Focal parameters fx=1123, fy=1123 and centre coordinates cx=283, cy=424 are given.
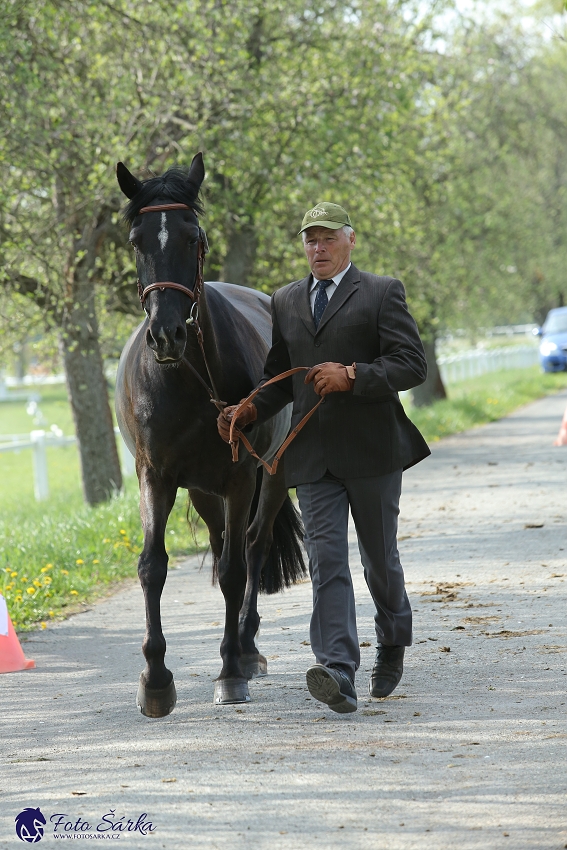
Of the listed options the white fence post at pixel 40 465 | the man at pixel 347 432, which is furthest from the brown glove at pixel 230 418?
the white fence post at pixel 40 465

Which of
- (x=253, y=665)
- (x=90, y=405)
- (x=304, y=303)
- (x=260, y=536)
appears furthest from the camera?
(x=90, y=405)

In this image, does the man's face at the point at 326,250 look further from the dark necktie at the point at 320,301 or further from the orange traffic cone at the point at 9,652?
the orange traffic cone at the point at 9,652

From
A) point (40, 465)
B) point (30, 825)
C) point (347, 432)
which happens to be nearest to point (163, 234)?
point (347, 432)

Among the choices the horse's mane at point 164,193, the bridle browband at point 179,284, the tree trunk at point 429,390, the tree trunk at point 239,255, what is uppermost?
the tree trunk at point 239,255

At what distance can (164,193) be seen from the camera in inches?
202

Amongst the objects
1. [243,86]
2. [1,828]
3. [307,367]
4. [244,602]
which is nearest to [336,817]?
[1,828]

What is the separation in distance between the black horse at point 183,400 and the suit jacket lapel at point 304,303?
46 cm

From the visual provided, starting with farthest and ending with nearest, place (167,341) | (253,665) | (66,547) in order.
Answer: (66,547) → (253,665) → (167,341)

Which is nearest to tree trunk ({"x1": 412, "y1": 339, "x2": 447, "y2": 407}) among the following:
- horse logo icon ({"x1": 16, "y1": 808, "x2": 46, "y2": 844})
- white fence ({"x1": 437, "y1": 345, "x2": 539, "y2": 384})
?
white fence ({"x1": 437, "y1": 345, "x2": 539, "y2": 384})

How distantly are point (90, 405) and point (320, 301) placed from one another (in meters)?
8.66

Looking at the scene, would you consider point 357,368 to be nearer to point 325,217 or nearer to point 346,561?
point 325,217

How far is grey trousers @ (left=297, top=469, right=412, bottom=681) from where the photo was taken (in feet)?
16.3

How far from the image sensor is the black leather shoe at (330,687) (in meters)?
4.73

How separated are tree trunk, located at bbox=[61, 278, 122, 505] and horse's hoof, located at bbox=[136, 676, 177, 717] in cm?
802
